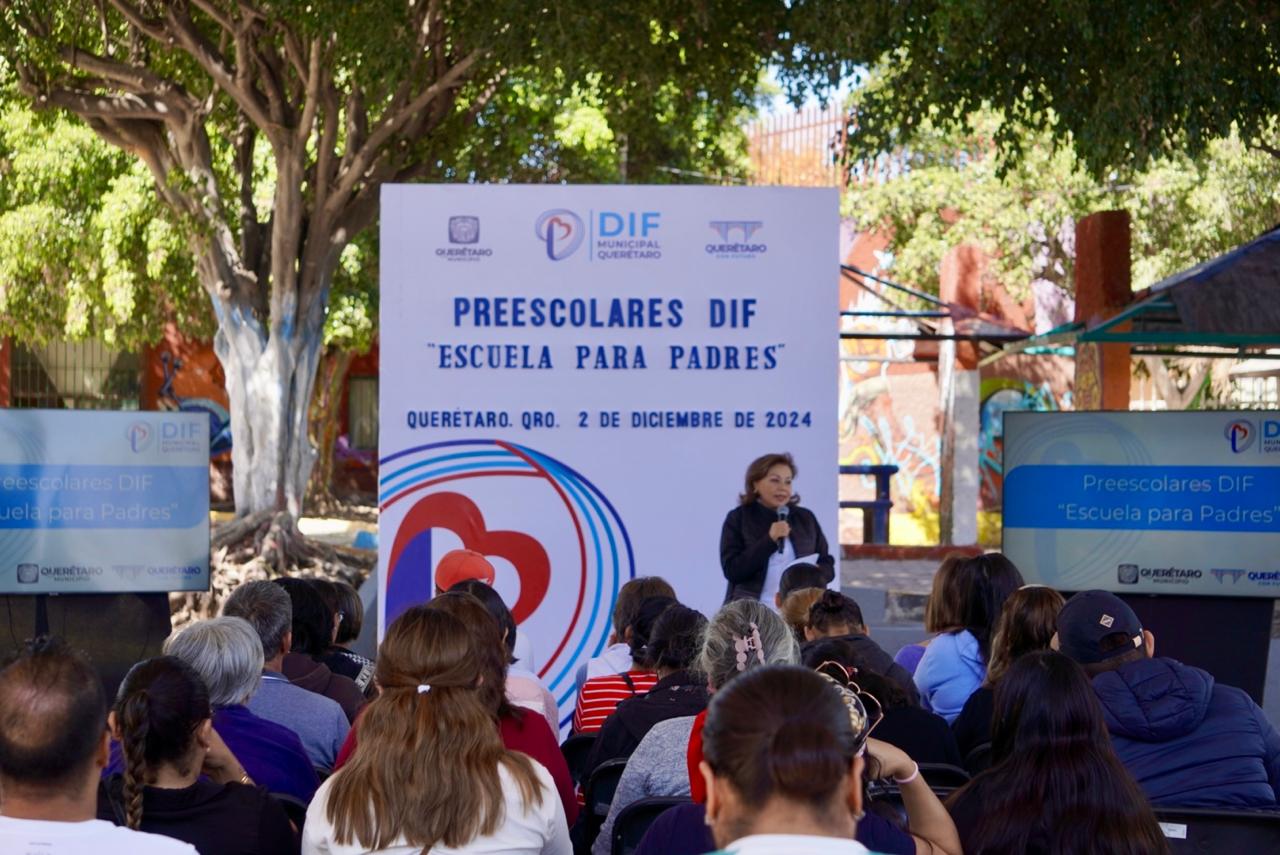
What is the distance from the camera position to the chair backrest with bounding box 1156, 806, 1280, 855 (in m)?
3.55

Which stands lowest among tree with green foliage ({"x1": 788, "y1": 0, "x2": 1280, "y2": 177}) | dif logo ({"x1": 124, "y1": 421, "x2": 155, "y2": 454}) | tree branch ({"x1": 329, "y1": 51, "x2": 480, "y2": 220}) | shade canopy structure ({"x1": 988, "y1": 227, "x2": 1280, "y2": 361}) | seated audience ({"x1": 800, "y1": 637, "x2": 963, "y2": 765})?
seated audience ({"x1": 800, "y1": 637, "x2": 963, "y2": 765})

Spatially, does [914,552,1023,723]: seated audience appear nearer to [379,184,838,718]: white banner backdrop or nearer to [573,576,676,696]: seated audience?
[573,576,676,696]: seated audience

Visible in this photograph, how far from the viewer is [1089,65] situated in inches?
396

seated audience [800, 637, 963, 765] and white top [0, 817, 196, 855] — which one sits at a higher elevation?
white top [0, 817, 196, 855]

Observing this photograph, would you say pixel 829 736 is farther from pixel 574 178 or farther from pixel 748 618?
pixel 574 178

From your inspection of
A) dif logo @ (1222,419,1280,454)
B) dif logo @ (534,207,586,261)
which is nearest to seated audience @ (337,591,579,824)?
dif logo @ (534,207,586,261)

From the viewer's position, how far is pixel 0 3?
1259 centimetres

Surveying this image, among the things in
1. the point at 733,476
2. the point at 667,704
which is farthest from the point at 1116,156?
the point at 667,704

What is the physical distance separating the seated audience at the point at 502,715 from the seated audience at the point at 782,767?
145 cm

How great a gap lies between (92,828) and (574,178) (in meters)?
17.8

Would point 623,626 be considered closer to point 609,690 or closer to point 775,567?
point 609,690

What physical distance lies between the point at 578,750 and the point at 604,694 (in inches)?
12.2

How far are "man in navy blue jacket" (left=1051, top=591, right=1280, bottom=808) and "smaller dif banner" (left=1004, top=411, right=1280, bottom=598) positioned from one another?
3693 mm

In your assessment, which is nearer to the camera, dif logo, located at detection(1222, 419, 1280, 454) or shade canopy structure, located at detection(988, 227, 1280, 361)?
dif logo, located at detection(1222, 419, 1280, 454)
